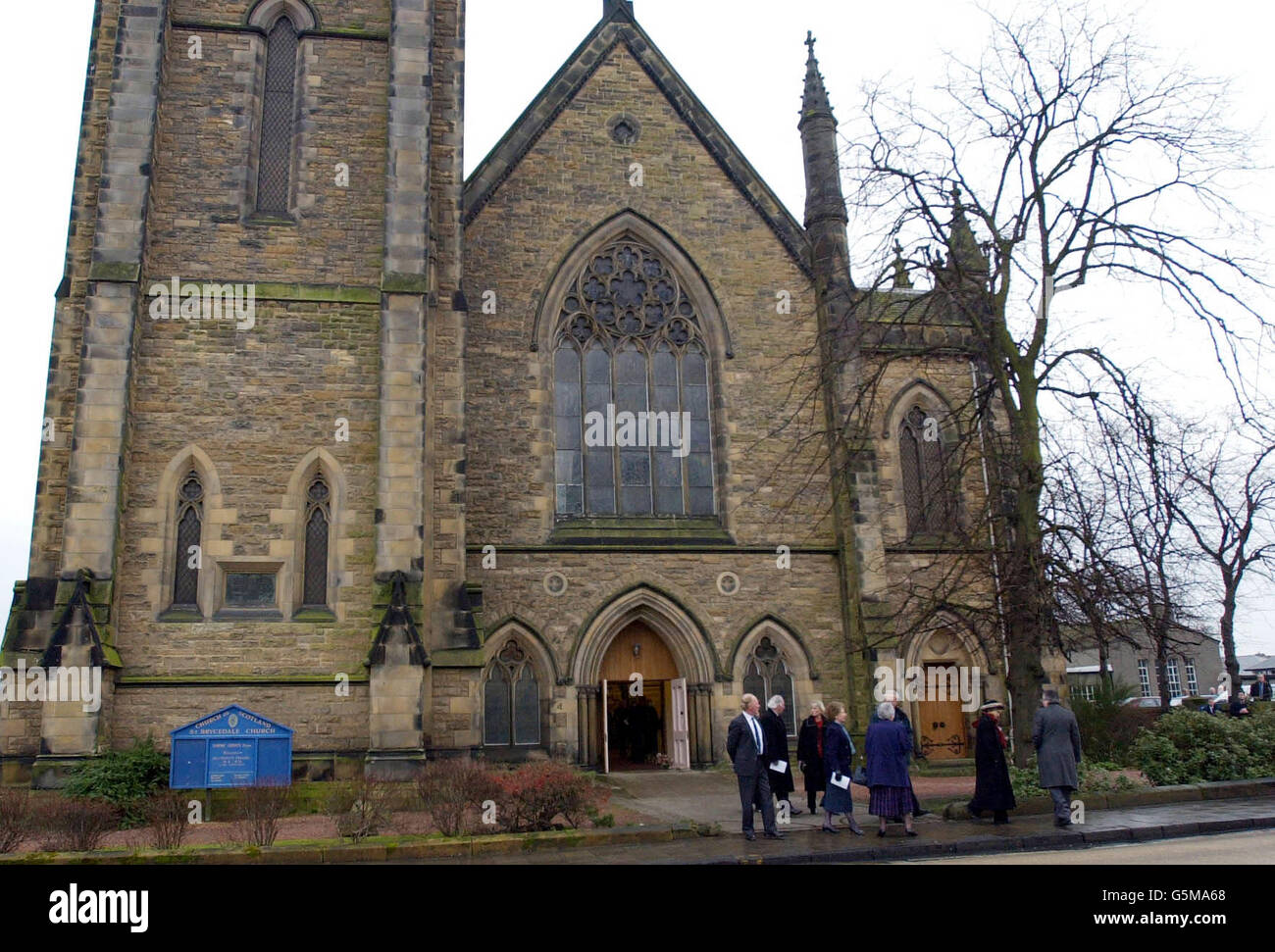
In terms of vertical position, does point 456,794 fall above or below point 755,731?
below

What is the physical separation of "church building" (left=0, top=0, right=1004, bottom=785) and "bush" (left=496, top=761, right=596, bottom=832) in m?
3.68

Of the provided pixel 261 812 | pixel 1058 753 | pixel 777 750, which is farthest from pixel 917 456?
pixel 261 812

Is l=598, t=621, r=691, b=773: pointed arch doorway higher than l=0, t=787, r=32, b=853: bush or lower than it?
higher

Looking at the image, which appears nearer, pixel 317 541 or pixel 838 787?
pixel 838 787

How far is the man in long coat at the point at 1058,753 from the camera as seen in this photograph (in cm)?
1132

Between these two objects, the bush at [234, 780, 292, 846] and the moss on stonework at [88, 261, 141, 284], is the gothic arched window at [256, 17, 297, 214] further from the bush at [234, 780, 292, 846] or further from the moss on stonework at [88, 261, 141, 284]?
the bush at [234, 780, 292, 846]

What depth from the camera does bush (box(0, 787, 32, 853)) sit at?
984 centimetres

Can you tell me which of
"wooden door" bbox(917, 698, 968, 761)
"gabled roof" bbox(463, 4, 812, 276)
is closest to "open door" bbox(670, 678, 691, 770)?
"wooden door" bbox(917, 698, 968, 761)

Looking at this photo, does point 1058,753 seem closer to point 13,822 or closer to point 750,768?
point 750,768

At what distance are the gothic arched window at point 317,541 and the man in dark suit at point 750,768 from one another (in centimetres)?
717

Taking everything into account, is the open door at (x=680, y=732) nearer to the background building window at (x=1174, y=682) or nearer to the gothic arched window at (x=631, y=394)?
the gothic arched window at (x=631, y=394)

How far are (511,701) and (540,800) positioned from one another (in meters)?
7.46

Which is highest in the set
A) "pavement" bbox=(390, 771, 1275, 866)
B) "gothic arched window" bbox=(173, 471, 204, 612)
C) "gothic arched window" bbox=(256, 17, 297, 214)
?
"gothic arched window" bbox=(256, 17, 297, 214)

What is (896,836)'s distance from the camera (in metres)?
11.0
